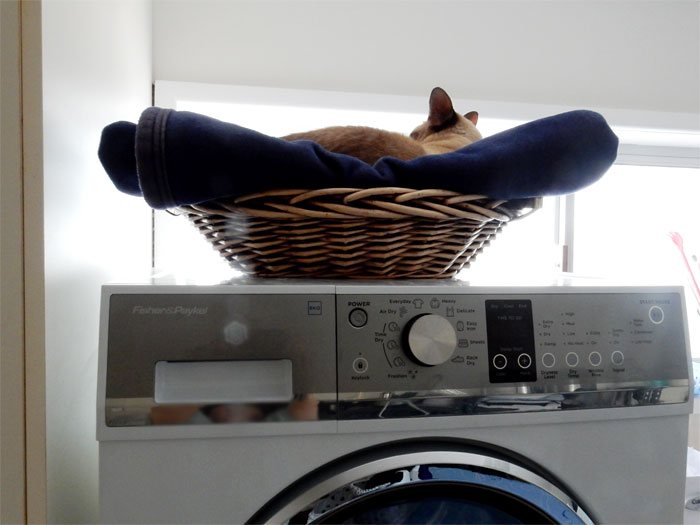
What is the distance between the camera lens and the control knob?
414 mm

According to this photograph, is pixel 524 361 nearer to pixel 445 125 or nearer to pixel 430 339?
pixel 430 339

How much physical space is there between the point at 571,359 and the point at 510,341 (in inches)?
2.7

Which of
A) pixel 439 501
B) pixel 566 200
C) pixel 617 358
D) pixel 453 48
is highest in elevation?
pixel 453 48

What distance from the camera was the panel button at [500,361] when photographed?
43cm

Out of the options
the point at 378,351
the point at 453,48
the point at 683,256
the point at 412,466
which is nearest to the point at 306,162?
the point at 378,351

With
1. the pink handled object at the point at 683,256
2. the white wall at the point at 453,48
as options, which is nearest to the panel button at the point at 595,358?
the white wall at the point at 453,48

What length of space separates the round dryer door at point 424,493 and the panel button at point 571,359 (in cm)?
11

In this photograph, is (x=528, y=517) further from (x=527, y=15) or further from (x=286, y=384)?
(x=527, y=15)

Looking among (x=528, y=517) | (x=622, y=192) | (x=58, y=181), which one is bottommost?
(x=528, y=517)

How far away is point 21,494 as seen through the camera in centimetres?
39

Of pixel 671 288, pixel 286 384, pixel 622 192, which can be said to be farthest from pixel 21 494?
pixel 622 192

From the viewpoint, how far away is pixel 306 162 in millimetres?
446

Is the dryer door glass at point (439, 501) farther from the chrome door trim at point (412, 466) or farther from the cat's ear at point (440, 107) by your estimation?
the cat's ear at point (440, 107)

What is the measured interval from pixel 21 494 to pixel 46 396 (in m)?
0.09
